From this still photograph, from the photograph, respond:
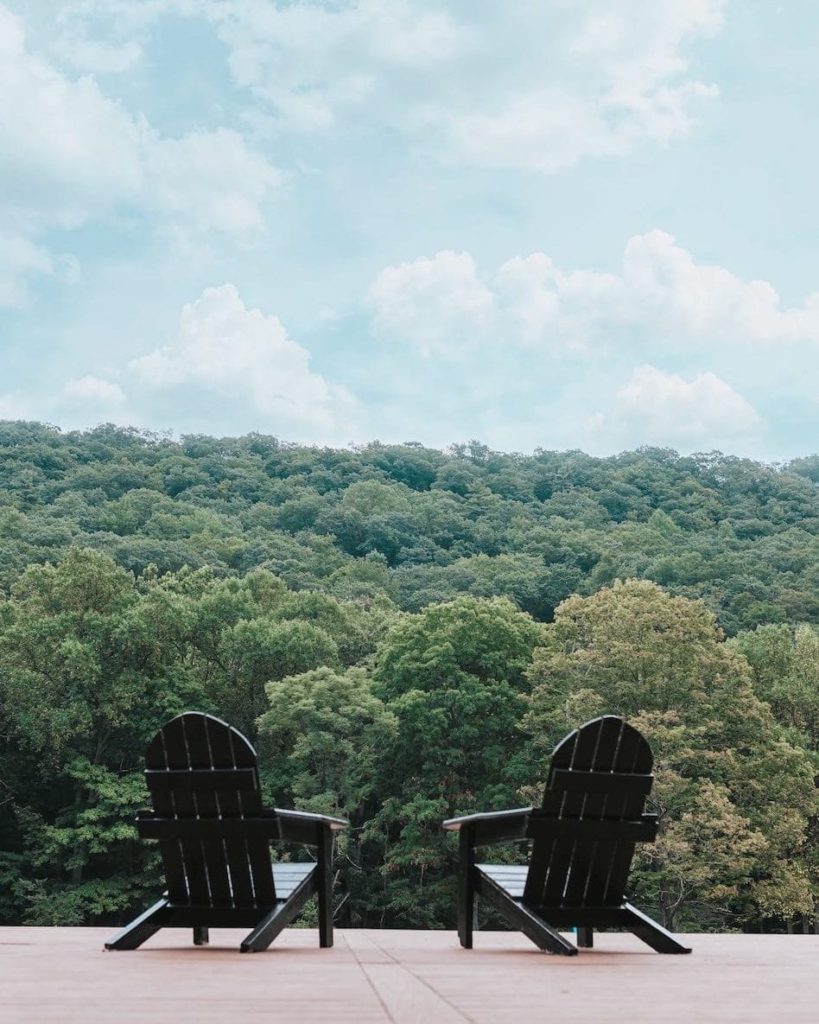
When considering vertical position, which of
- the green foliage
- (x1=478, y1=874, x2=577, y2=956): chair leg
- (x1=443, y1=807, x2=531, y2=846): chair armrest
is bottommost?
the green foliage

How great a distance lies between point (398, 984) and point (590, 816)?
149 cm

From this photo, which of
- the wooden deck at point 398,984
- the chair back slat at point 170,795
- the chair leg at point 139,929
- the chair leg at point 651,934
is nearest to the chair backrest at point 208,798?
the chair back slat at point 170,795

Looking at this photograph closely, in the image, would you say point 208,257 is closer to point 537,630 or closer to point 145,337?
point 145,337

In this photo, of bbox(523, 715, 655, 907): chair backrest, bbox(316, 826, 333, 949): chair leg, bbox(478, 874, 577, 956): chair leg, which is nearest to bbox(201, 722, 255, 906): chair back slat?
bbox(316, 826, 333, 949): chair leg

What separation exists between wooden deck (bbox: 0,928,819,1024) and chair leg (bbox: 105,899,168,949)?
0.27 feet

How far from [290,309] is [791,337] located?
93.5ft

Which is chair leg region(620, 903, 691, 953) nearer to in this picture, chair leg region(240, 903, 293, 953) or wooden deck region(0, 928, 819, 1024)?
wooden deck region(0, 928, 819, 1024)

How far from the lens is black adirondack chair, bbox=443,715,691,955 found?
13.7 ft

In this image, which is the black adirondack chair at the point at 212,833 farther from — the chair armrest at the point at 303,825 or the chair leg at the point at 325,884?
the chair leg at the point at 325,884

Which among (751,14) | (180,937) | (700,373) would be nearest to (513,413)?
(700,373)

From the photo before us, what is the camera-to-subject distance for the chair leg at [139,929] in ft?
13.2

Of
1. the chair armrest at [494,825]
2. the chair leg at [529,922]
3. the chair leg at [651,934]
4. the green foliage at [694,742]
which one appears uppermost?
the chair armrest at [494,825]

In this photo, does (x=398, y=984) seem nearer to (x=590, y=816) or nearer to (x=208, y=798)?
(x=208, y=798)

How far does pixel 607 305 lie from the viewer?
65625 mm
